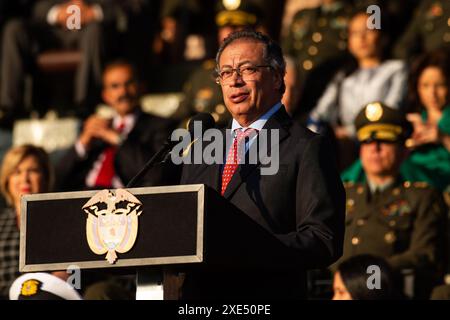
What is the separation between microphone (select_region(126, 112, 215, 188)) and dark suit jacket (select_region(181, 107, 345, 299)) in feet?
0.55

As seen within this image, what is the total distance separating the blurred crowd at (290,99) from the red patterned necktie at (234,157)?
30 cm

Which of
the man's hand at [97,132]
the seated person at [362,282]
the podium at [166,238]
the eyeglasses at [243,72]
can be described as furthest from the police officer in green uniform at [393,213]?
the podium at [166,238]

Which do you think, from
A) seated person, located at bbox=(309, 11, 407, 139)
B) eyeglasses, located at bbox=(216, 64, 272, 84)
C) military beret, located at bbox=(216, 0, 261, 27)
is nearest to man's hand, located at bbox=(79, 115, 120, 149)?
military beret, located at bbox=(216, 0, 261, 27)

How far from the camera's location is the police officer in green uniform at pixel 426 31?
9766 mm

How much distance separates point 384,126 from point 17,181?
2.02 meters

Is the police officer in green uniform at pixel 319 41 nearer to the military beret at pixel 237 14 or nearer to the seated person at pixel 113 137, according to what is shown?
the military beret at pixel 237 14

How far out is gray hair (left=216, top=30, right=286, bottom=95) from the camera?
4727mm

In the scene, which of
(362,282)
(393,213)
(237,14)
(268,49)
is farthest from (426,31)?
(268,49)

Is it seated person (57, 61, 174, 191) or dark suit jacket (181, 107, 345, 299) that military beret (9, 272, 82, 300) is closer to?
dark suit jacket (181, 107, 345, 299)

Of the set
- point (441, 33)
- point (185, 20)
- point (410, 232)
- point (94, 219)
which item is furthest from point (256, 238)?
point (185, 20)

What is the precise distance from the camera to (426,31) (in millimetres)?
9906

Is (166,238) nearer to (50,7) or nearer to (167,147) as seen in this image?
(167,147)

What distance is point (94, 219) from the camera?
4258mm

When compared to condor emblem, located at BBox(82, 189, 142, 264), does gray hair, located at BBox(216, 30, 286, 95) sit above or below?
above
